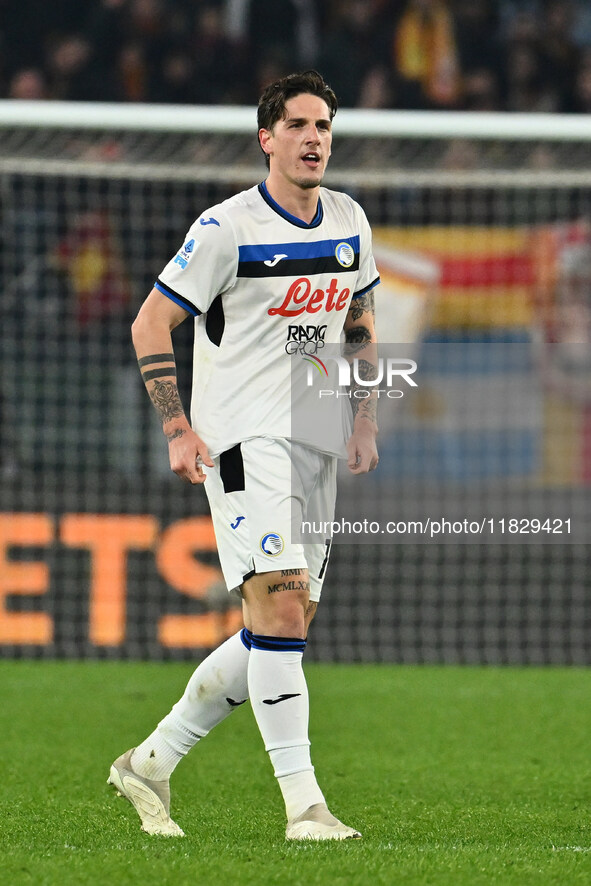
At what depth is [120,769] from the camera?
4.09 m

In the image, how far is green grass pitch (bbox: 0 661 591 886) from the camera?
3.23m

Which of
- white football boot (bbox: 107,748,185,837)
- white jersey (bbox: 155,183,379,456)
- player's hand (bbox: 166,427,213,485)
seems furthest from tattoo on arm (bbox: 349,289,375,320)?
white football boot (bbox: 107,748,185,837)

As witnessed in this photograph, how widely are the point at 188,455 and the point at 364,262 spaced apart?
0.89 meters

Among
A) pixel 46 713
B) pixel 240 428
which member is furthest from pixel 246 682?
pixel 46 713

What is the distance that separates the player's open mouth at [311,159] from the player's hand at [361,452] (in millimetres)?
808

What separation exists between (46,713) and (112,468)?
2.11 meters

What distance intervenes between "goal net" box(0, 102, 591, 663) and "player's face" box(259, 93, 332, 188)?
11.8 feet

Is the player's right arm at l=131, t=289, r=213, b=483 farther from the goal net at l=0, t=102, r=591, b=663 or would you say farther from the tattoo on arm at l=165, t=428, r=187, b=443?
the goal net at l=0, t=102, r=591, b=663

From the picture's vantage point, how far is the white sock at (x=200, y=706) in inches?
155

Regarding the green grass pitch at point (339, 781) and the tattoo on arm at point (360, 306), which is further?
the tattoo on arm at point (360, 306)

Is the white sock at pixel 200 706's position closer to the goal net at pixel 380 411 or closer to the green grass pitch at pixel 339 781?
the green grass pitch at pixel 339 781

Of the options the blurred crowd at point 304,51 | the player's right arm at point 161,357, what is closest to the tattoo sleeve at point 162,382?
the player's right arm at point 161,357

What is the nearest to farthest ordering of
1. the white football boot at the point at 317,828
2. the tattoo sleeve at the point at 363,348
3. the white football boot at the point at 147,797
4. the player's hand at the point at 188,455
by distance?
the white football boot at the point at 317,828 → the player's hand at the point at 188,455 → the white football boot at the point at 147,797 → the tattoo sleeve at the point at 363,348

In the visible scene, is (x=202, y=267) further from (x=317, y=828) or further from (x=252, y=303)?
(x=317, y=828)
